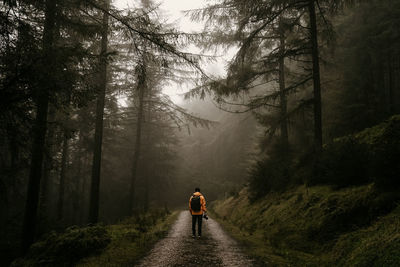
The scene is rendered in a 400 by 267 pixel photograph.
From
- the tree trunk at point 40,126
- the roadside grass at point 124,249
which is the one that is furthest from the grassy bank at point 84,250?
the tree trunk at point 40,126

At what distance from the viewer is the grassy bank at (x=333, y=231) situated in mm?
4070

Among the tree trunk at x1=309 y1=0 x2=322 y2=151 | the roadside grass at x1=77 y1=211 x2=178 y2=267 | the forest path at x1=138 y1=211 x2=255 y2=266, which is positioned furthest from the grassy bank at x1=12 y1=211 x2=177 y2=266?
the tree trunk at x1=309 y1=0 x2=322 y2=151

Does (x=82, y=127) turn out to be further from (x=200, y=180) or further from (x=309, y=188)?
(x=200, y=180)

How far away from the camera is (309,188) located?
8430mm

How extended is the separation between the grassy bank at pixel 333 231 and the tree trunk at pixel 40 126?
6.69 meters

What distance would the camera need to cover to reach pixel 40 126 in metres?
6.42

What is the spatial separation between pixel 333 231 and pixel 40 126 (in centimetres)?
823

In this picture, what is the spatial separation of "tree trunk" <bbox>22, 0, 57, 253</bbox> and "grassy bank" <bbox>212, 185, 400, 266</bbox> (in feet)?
22.0

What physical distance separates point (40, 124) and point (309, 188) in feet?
30.0

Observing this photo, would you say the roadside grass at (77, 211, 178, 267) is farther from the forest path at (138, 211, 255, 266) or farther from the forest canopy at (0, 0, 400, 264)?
the forest canopy at (0, 0, 400, 264)

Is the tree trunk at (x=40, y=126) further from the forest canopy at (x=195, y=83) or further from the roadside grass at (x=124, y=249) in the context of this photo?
the roadside grass at (x=124, y=249)

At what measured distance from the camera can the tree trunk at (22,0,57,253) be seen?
18.7ft

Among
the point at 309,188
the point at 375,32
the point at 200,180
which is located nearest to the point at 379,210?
the point at 309,188

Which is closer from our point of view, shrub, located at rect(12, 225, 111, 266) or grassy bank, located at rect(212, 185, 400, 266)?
grassy bank, located at rect(212, 185, 400, 266)
